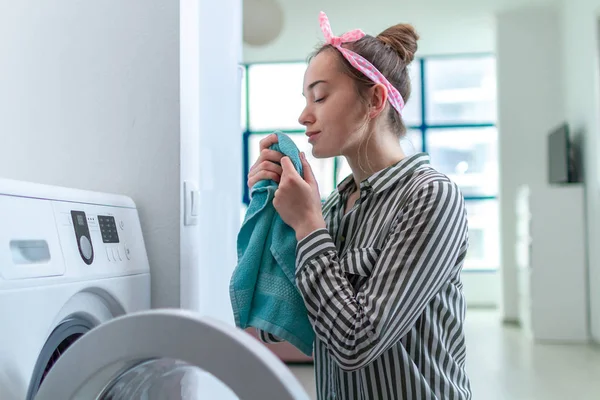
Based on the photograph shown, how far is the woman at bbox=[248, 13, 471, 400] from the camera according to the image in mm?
998

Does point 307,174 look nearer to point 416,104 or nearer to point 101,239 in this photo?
point 101,239

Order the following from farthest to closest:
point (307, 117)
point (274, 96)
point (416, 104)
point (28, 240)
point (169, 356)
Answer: point (274, 96)
point (416, 104)
point (307, 117)
point (28, 240)
point (169, 356)

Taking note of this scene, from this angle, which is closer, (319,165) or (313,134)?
(313,134)

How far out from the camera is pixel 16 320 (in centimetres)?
83

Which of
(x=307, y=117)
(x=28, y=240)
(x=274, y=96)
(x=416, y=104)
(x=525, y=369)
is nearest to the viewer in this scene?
(x=28, y=240)

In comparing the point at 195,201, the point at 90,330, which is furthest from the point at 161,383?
the point at 195,201

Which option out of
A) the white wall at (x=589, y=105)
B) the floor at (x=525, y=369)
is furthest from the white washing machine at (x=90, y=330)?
the white wall at (x=589, y=105)

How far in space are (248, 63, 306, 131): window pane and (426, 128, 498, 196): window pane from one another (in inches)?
69.4

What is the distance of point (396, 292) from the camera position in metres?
0.98

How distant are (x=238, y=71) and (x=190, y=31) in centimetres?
48

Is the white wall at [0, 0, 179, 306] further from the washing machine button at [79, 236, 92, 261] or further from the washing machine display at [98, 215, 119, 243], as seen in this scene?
the washing machine button at [79, 236, 92, 261]

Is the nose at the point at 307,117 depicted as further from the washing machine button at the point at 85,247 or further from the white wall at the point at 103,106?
the washing machine button at the point at 85,247

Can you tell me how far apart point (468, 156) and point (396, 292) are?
23.2 feet

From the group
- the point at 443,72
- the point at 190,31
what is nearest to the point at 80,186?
the point at 190,31
